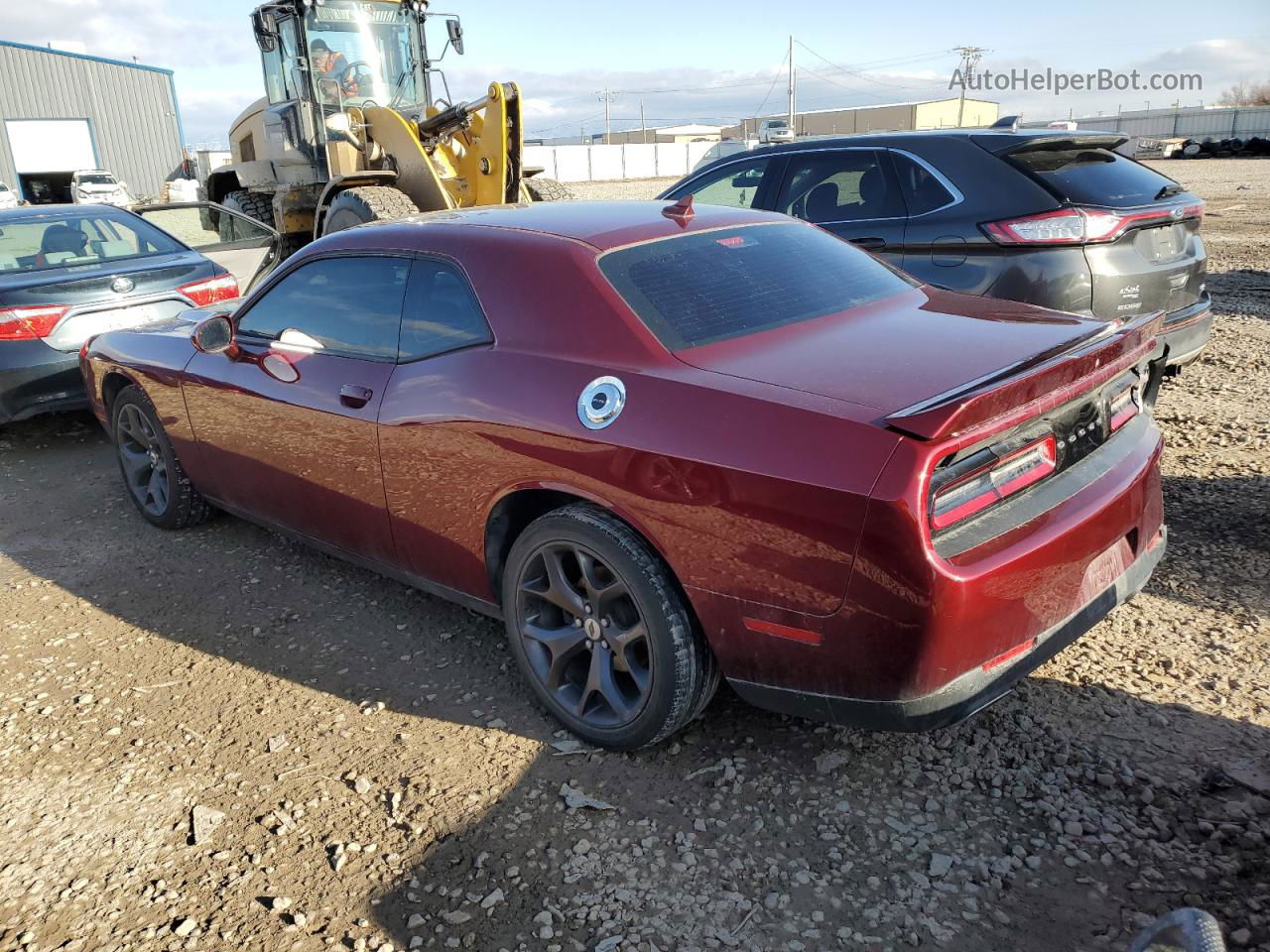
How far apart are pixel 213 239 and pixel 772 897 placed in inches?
320

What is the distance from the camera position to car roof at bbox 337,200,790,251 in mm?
3195

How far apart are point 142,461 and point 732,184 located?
12.6ft

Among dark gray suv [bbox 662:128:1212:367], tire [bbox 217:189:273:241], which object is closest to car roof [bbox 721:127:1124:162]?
A: dark gray suv [bbox 662:128:1212:367]

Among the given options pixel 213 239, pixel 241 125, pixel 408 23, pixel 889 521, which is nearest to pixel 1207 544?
pixel 889 521

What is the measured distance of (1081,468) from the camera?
2.63 meters

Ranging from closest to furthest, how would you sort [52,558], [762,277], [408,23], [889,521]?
[889,521] < [762,277] < [52,558] < [408,23]

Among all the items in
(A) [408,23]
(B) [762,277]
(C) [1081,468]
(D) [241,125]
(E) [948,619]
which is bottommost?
(E) [948,619]

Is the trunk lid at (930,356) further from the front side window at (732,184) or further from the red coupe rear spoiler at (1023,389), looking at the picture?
the front side window at (732,184)

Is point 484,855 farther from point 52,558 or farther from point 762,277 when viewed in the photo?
point 52,558

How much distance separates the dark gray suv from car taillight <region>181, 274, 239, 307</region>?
424 centimetres

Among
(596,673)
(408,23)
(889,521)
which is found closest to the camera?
(889,521)

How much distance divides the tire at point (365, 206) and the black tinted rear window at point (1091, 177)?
6052 millimetres

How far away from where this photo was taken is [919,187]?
5.16 m

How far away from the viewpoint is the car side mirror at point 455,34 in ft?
36.9
